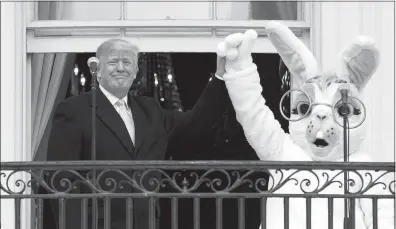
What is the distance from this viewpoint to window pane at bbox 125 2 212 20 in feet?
27.5

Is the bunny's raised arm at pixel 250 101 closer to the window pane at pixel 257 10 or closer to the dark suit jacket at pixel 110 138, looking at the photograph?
the dark suit jacket at pixel 110 138

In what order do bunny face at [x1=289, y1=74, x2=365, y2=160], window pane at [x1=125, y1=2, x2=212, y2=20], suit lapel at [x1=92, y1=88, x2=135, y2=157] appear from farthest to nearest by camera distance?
window pane at [x1=125, y1=2, x2=212, y2=20]
suit lapel at [x1=92, y1=88, x2=135, y2=157]
bunny face at [x1=289, y1=74, x2=365, y2=160]

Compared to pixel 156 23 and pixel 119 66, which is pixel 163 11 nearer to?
pixel 156 23

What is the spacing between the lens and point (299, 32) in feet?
27.2

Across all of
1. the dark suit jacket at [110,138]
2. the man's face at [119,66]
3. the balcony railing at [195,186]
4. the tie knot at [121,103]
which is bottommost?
the balcony railing at [195,186]

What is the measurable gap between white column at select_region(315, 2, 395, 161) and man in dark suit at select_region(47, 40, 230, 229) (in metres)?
0.74

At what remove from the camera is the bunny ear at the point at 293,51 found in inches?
295

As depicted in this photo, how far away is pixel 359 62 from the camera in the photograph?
24.4 feet

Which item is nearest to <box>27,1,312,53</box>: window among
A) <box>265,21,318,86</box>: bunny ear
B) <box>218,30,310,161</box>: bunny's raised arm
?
<box>265,21,318,86</box>: bunny ear

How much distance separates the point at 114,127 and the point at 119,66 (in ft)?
1.05

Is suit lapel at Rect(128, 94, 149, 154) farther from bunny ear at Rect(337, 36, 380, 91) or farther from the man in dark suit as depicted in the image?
bunny ear at Rect(337, 36, 380, 91)

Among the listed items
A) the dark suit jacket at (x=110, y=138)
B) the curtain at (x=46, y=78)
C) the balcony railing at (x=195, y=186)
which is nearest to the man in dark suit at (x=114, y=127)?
the dark suit jacket at (x=110, y=138)

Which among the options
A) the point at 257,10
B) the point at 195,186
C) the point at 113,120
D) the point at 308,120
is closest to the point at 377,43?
the point at 257,10

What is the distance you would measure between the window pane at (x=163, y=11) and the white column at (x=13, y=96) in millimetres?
649
